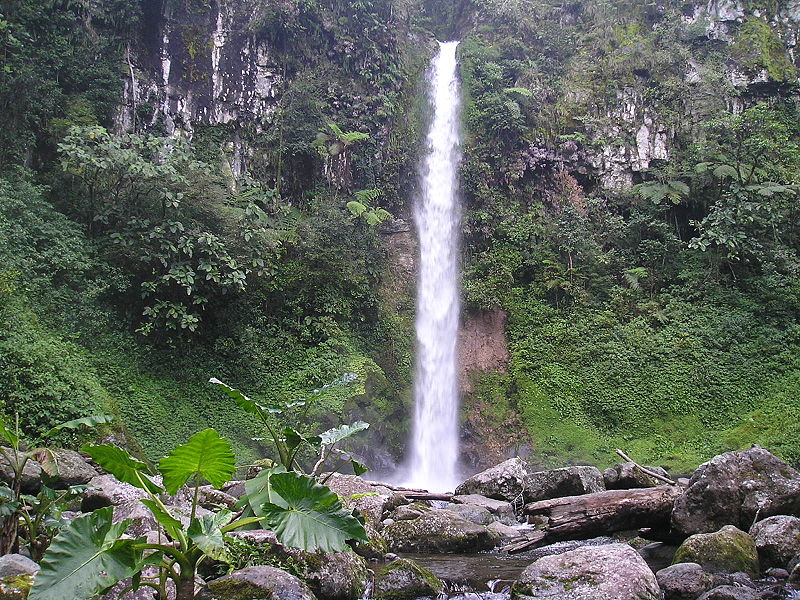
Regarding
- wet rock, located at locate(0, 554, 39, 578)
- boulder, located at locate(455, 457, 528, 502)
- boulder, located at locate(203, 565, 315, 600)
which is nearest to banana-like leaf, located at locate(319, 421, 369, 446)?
boulder, located at locate(203, 565, 315, 600)

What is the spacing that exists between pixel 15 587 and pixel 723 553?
5776 mm

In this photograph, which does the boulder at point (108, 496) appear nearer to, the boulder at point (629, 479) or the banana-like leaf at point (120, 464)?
the banana-like leaf at point (120, 464)

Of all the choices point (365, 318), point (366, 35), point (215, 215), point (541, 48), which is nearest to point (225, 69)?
point (366, 35)

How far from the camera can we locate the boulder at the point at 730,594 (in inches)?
181

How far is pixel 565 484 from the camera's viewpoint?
9.03 m

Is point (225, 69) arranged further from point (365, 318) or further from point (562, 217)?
point (562, 217)

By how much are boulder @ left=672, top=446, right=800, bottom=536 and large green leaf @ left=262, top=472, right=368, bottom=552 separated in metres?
4.96

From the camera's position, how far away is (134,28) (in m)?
18.5

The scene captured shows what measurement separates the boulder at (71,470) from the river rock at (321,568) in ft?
11.9

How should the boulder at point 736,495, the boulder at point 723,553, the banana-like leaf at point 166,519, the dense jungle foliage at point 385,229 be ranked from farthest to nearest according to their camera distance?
1. the dense jungle foliage at point 385,229
2. the boulder at point 736,495
3. the boulder at point 723,553
4. the banana-like leaf at point 166,519

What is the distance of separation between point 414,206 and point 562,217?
4.96 m

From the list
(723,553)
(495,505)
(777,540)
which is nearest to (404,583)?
(723,553)

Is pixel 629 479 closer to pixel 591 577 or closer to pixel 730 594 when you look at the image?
pixel 730 594

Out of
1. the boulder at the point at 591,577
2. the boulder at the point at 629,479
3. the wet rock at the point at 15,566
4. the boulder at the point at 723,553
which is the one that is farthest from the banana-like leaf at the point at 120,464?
the boulder at the point at 629,479
